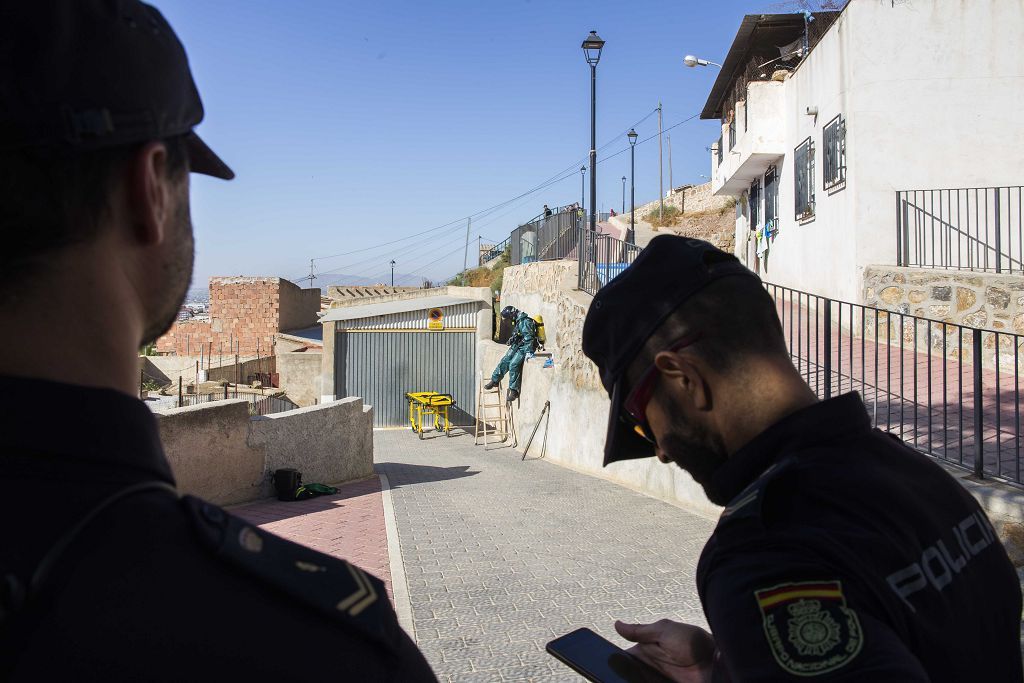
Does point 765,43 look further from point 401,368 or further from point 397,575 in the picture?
point 397,575

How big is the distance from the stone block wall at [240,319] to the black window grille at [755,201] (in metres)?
19.0

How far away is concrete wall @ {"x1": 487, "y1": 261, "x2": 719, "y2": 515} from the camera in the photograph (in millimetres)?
9148

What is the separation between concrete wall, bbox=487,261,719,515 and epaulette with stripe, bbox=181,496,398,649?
7.57 m

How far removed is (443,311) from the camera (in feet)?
68.6

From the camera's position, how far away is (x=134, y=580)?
73 centimetres

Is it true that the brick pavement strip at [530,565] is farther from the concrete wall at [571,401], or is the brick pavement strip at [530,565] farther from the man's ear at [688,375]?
the man's ear at [688,375]

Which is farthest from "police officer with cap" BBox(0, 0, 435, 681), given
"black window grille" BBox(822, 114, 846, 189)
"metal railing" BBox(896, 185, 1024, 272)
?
Answer: "black window grille" BBox(822, 114, 846, 189)

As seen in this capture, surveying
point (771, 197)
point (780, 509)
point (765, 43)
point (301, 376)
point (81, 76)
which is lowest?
point (301, 376)

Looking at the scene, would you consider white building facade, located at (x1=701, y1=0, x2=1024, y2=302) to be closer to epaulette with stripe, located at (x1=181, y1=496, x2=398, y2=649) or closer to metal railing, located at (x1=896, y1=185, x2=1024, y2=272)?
metal railing, located at (x1=896, y1=185, x2=1024, y2=272)

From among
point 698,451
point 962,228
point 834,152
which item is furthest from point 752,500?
point 834,152

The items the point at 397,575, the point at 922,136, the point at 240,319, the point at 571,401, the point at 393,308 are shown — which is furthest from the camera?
the point at 240,319

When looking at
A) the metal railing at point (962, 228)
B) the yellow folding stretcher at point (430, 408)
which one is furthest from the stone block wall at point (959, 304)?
the yellow folding stretcher at point (430, 408)

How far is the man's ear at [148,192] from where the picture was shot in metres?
0.86

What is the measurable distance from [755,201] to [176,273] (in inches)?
837
